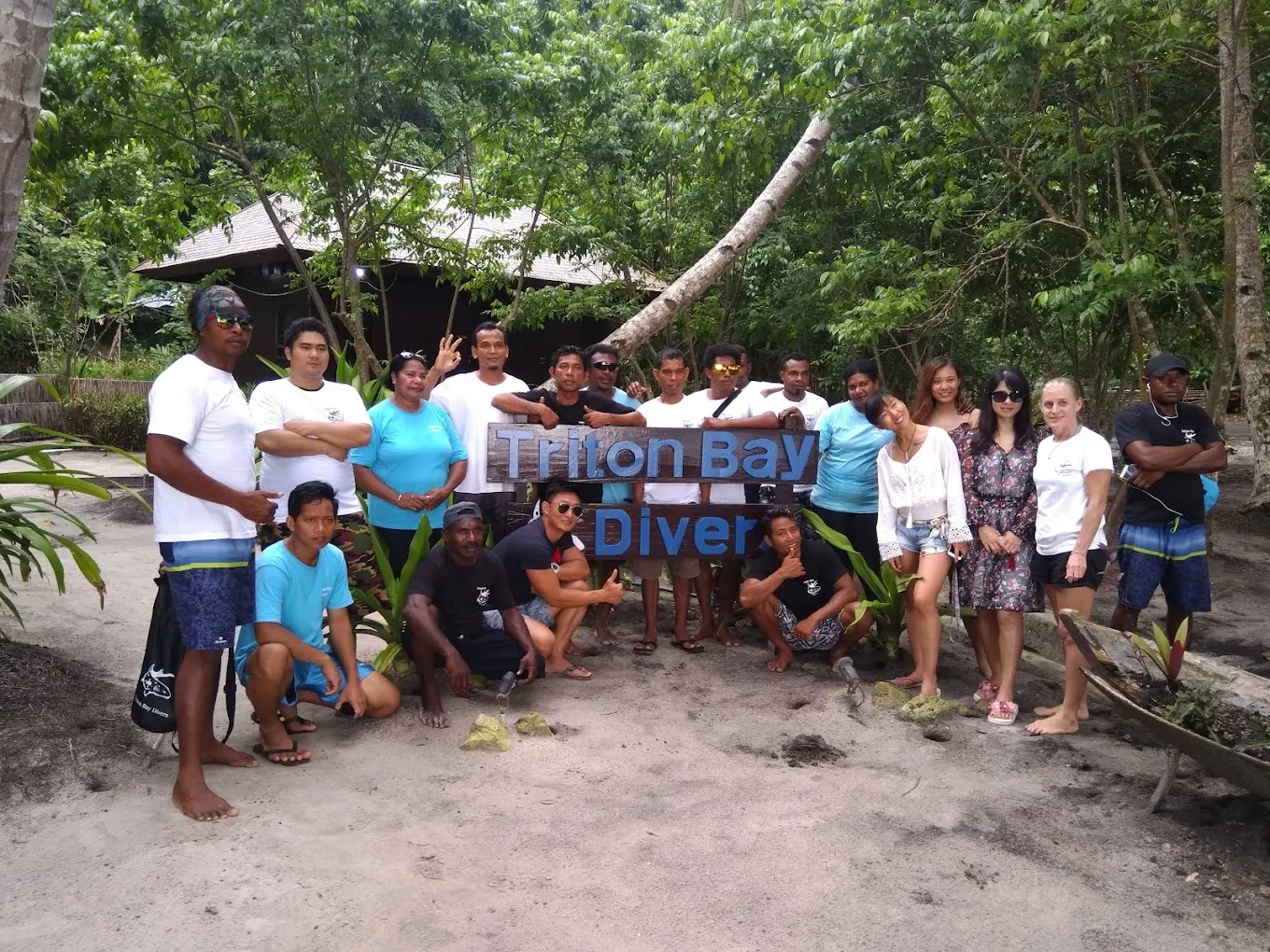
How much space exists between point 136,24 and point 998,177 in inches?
304

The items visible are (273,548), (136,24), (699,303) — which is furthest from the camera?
(699,303)

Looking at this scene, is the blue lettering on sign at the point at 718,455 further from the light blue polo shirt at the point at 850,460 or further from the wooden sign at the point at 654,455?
the light blue polo shirt at the point at 850,460

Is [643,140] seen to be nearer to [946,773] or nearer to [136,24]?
[136,24]

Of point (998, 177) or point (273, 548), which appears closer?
point (273, 548)

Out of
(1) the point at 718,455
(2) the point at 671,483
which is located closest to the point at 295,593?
(2) the point at 671,483

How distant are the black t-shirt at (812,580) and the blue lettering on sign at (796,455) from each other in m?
0.48

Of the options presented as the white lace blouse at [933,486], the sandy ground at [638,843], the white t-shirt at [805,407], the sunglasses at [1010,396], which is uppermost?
the sunglasses at [1010,396]

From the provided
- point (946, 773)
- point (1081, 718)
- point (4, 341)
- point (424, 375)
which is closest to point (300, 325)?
point (424, 375)

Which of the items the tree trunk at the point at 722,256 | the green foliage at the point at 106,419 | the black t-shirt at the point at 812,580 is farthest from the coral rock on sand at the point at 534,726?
the green foliage at the point at 106,419

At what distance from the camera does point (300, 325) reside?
177 inches

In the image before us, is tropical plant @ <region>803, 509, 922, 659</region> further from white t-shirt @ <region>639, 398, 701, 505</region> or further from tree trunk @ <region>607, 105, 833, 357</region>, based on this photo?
tree trunk @ <region>607, 105, 833, 357</region>

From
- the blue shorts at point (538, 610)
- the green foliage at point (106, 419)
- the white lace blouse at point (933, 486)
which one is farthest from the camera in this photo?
the green foliage at point (106, 419)

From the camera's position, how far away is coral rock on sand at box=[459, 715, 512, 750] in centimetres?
422

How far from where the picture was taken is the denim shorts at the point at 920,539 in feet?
16.1
